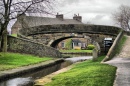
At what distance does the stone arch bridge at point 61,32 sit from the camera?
43625 mm

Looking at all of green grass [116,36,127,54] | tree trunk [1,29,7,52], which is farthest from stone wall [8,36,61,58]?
green grass [116,36,127,54]

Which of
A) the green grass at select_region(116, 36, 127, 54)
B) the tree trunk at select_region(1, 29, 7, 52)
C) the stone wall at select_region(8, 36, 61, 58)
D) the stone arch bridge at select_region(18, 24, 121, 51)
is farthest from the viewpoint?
the stone arch bridge at select_region(18, 24, 121, 51)

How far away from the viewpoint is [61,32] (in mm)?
45906

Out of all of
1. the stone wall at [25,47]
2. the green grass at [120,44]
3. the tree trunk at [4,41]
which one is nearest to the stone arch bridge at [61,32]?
the green grass at [120,44]

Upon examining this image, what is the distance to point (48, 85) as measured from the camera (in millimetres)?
14508

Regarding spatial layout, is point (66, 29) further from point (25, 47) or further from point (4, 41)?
point (4, 41)

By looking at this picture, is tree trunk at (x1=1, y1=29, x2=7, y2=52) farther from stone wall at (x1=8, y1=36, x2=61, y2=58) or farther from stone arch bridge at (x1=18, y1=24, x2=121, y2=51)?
stone arch bridge at (x1=18, y1=24, x2=121, y2=51)

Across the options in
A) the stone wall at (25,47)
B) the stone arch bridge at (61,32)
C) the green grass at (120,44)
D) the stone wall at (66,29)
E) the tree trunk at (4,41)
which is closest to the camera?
the tree trunk at (4,41)

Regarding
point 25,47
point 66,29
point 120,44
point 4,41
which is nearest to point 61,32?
point 66,29

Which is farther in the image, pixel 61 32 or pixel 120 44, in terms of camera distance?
pixel 61 32

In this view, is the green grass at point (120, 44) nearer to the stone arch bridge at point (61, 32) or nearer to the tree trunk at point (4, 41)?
the stone arch bridge at point (61, 32)

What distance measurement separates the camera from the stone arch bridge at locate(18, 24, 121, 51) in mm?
43625

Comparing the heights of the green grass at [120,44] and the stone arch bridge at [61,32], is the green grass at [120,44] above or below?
below

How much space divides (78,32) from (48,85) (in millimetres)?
30882
